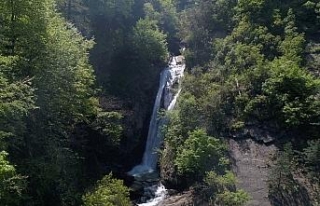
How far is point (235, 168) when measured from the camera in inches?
822

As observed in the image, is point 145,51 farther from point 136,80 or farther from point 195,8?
point 195,8

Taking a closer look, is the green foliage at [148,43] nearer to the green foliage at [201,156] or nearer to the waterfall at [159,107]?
the waterfall at [159,107]

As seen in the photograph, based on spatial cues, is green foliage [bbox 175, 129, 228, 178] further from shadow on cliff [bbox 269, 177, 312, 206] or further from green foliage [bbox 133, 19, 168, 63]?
green foliage [bbox 133, 19, 168, 63]

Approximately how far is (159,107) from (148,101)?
1243 mm

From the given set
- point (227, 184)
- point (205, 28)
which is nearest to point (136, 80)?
point (205, 28)

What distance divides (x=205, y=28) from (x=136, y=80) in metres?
7.33

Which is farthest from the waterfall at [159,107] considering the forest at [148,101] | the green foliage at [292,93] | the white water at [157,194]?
the green foliage at [292,93]

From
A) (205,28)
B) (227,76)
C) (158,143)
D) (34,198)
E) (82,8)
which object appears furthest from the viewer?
(82,8)

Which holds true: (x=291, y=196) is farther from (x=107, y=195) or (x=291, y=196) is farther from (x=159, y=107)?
(x=159, y=107)

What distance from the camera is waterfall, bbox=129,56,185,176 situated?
90.8 ft

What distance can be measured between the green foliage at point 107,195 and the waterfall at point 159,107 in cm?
767

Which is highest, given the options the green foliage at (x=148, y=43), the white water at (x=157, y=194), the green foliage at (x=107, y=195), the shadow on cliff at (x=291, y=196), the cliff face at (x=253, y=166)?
the green foliage at (x=148, y=43)

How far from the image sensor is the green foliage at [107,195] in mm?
17094

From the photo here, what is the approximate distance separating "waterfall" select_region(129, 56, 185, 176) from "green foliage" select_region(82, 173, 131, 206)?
767 cm
